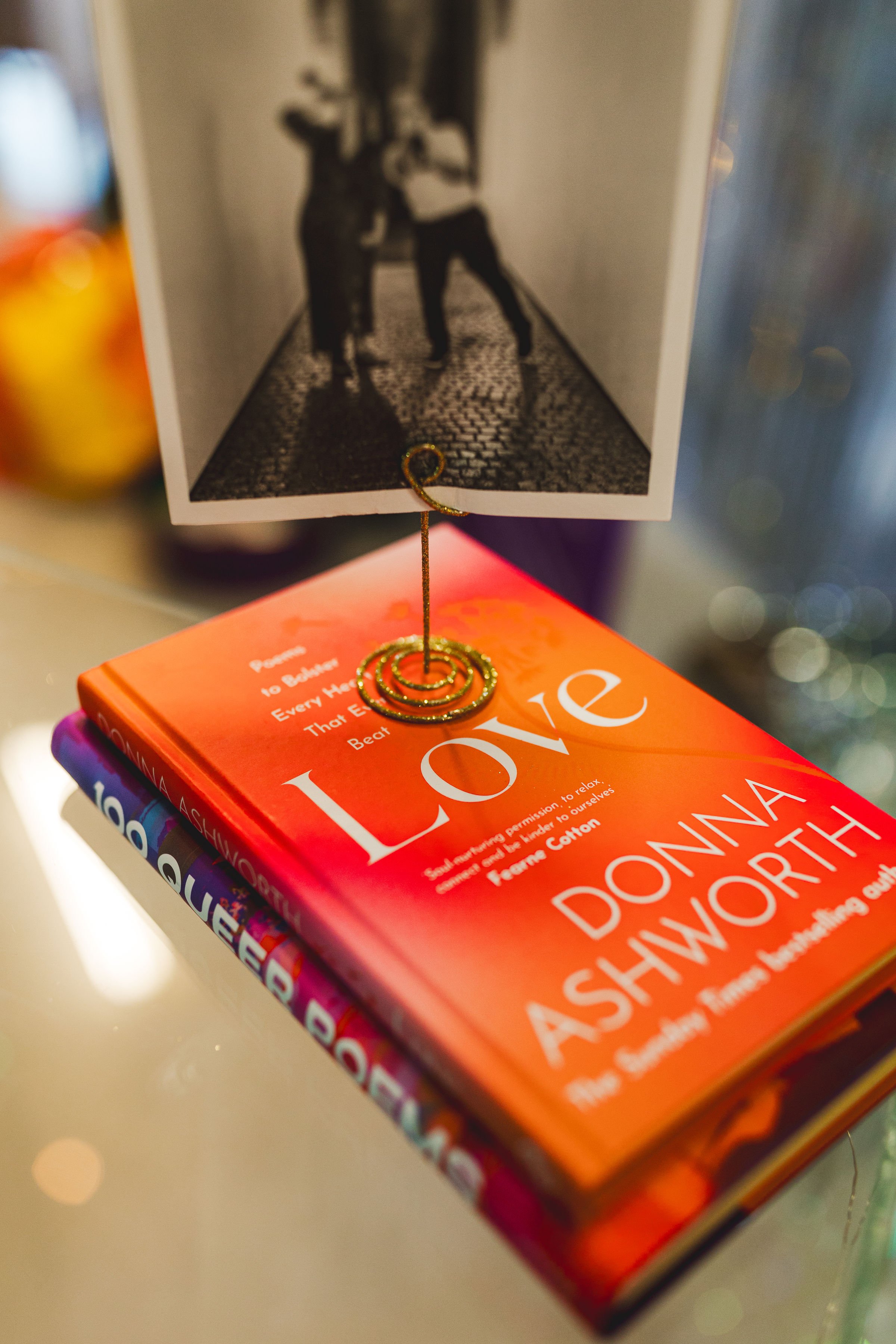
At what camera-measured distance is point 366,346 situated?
0.42 m

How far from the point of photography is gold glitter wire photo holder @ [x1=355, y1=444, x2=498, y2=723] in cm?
49

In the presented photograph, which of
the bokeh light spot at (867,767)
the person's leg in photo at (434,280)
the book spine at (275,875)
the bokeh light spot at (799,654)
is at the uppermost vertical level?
the person's leg in photo at (434,280)

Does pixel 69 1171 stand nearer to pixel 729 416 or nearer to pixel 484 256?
pixel 484 256

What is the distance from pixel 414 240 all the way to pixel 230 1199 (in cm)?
43

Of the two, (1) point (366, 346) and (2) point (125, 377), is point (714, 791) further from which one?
(2) point (125, 377)

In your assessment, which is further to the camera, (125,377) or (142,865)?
A: (125,377)

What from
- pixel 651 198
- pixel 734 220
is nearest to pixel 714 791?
pixel 651 198

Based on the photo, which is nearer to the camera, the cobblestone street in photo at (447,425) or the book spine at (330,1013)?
the book spine at (330,1013)

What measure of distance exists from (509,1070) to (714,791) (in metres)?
0.18

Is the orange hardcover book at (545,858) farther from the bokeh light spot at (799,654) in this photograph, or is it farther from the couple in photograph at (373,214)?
the bokeh light spot at (799,654)

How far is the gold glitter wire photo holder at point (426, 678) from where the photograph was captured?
1.62ft

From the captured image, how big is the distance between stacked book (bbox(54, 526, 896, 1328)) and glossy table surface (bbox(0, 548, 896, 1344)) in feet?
0.15

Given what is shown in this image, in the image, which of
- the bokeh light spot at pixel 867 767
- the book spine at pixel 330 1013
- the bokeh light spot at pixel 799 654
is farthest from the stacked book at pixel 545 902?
the bokeh light spot at pixel 799 654

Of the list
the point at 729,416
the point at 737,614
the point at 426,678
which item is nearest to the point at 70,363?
the point at 426,678
